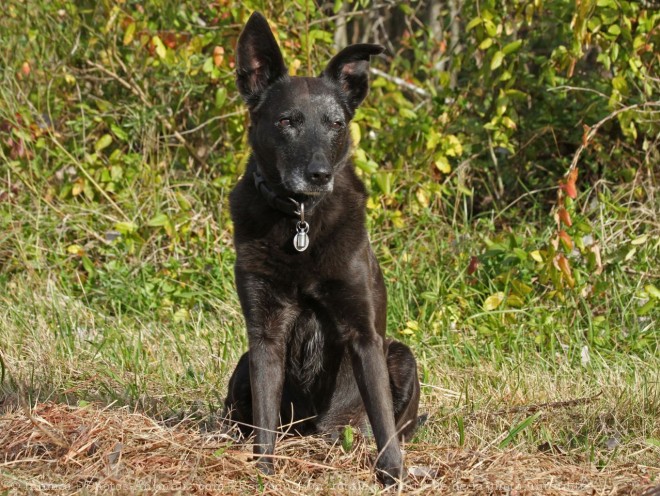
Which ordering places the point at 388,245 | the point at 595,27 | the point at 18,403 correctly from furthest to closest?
1. the point at 388,245
2. the point at 595,27
3. the point at 18,403

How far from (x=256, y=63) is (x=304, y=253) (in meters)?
0.79

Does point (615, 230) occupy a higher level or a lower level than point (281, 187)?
lower

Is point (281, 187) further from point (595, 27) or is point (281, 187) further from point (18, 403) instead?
point (595, 27)

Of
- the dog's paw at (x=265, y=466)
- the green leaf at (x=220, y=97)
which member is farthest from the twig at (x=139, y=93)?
the dog's paw at (x=265, y=466)

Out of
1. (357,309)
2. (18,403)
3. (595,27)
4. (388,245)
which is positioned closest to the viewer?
(357,309)

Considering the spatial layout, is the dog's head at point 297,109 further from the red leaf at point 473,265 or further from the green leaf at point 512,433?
the red leaf at point 473,265

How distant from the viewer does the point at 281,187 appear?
3.46m

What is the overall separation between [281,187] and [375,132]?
9.71ft

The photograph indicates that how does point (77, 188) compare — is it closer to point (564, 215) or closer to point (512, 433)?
point (564, 215)

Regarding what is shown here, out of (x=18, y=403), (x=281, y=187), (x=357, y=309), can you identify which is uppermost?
(x=281, y=187)

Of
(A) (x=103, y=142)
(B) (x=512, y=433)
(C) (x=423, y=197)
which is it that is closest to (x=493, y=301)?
(C) (x=423, y=197)

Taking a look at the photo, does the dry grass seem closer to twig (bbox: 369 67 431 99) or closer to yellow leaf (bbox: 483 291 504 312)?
yellow leaf (bbox: 483 291 504 312)

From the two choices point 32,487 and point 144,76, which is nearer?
point 32,487

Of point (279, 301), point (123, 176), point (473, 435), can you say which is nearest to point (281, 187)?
point (279, 301)
